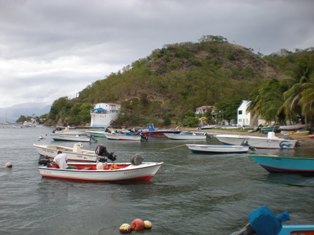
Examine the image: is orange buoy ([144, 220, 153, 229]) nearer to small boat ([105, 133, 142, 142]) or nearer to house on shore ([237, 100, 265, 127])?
small boat ([105, 133, 142, 142])

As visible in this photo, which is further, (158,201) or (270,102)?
(270,102)

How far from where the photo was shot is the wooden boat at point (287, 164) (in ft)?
77.2

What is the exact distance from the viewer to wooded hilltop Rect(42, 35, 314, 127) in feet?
412

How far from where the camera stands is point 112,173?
21.4 m

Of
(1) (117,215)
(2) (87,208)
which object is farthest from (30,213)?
(1) (117,215)

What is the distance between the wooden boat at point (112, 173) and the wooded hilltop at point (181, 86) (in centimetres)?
5695

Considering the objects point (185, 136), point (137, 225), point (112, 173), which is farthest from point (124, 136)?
point (137, 225)

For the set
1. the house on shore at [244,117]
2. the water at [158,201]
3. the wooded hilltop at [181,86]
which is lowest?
the water at [158,201]

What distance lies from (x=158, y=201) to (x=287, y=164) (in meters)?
10.9

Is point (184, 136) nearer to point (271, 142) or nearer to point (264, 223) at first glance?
point (271, 142)

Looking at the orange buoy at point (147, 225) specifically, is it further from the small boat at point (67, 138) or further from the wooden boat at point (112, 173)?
the small boat at point (67, 138)

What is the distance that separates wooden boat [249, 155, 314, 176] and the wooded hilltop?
51.3m

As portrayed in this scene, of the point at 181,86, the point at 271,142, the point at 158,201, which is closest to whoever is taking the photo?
the point at 158,201

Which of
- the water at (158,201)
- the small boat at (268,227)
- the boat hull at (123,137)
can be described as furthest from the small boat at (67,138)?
the small boat at (268,227)
